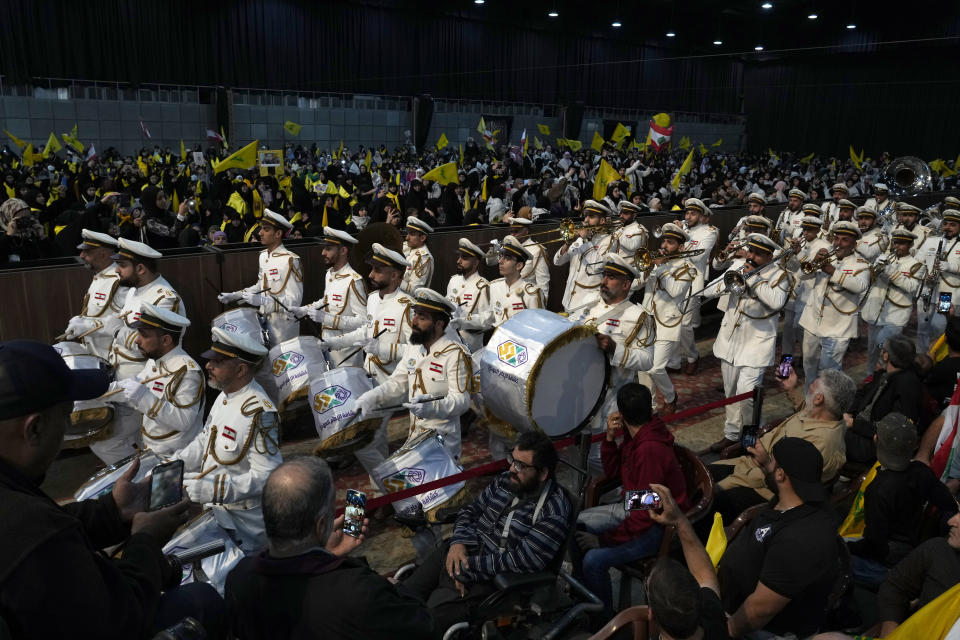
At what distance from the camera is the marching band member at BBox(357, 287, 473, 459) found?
477 centimetres

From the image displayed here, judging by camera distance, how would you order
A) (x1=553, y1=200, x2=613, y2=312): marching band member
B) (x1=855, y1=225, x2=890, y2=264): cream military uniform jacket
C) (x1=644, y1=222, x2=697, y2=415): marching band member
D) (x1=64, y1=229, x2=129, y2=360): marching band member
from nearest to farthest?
(x1=64, y1=229, x2=129, y2=360): marching band member → (x1=644, y1=222, x2=697, y2=415): marching band member → (x1=553, y1=200, x2=613, y2=312): marching band member → (x1=855, y1=225, x2=890, y2=264): cream military uniform jacket

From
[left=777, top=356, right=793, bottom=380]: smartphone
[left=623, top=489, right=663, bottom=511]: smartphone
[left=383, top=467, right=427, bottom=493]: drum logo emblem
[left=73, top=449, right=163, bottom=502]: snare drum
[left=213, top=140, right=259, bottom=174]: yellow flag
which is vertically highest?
[left=213, top=140, right=259, bottom=174]: yellow flag

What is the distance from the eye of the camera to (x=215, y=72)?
1026 inches

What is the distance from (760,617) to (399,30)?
31.5 meters

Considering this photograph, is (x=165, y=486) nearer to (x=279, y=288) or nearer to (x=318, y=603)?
(x=318, y=603)

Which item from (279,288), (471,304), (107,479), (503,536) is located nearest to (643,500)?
(503,536)

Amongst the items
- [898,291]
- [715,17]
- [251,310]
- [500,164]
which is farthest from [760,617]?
[715,17]

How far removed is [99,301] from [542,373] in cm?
387

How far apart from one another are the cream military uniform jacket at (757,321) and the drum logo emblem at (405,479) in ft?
12.2

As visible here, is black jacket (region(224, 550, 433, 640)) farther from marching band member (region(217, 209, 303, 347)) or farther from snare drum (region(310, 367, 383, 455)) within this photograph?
marching band member (region(217, 209, 303, 347))

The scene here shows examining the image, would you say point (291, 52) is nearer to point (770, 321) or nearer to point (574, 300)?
point (574, 300)

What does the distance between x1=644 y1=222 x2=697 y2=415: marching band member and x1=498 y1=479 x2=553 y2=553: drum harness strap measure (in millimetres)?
4002

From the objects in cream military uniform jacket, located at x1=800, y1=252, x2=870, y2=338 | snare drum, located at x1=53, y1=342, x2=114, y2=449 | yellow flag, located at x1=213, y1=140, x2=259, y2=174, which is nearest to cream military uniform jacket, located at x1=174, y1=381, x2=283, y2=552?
snare drum, located at x1=53, y1=342, x2=114, y2=449

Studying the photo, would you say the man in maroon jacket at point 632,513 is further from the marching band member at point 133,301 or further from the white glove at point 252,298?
the white glove at point 252,298
